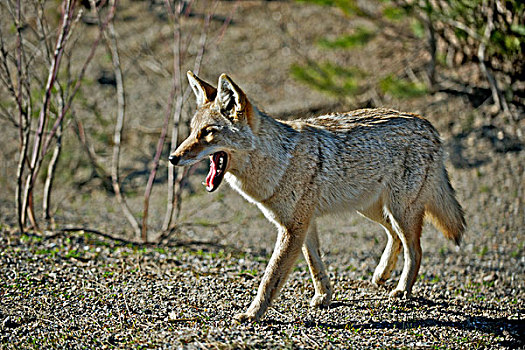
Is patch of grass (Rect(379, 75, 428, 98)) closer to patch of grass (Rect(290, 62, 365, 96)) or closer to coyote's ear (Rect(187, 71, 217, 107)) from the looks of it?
patch of grass (Rect(290, 62, 365, 96))

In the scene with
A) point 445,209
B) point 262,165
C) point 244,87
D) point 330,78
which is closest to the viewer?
point 262,165

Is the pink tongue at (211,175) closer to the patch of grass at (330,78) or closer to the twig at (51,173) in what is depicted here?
the twig at (51,173)

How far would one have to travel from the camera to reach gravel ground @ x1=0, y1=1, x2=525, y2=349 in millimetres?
5719

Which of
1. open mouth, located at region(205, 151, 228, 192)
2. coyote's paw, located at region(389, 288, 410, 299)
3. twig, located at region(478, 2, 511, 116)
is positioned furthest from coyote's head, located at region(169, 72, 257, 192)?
twig, located at region(478, 2, 511, 116)

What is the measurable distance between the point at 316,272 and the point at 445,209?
1822 millimetres

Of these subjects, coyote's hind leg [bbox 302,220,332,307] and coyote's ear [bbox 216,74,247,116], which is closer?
coyote's ear [bbox 216,74,247,116]

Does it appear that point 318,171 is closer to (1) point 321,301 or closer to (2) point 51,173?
(1) point 321,301

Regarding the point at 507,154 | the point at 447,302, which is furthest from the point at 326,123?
the point at 507,154

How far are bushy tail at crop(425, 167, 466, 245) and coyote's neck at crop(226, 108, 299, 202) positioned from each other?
1978 millimetres

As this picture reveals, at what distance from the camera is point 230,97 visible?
19.1 feet

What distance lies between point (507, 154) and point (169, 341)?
8.50 metres

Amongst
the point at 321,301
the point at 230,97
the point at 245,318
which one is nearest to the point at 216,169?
the point at 230,97

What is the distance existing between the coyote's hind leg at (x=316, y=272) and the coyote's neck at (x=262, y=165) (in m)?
0.76

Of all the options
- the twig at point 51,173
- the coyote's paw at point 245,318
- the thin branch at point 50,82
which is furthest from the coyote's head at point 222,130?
the twig at point 51,173
